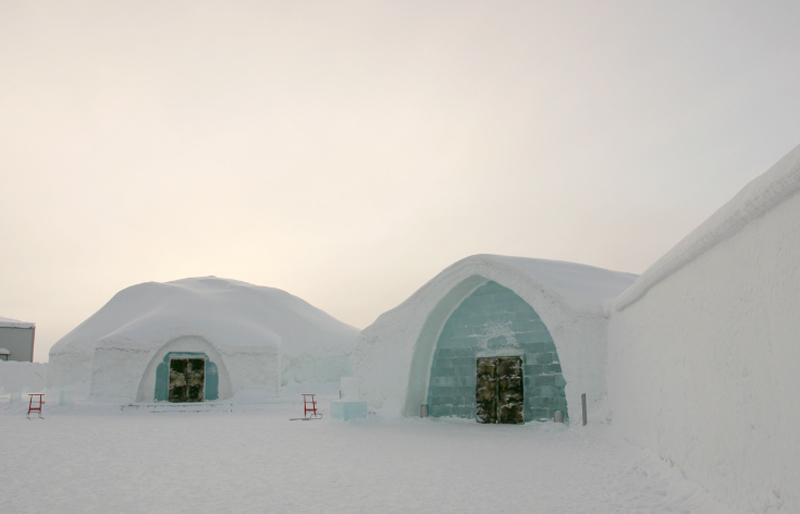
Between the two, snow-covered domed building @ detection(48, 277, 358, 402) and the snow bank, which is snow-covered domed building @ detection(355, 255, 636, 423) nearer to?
snow-covered domed building @ detection(48, 277, 358, 402)

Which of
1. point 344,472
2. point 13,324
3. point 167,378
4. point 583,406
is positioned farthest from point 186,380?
point 13,324

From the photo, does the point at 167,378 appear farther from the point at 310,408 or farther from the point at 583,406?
the point at 583,406

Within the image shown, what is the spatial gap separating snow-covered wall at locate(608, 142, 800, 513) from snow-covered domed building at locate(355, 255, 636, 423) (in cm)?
479

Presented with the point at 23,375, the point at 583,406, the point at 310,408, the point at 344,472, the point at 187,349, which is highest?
the point at 187,349

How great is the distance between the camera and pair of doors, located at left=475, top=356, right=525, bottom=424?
15.1m

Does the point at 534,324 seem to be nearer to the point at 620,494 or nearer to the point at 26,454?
the point at 620,494

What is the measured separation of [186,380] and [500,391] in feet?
50.2

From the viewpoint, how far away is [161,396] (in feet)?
80.2

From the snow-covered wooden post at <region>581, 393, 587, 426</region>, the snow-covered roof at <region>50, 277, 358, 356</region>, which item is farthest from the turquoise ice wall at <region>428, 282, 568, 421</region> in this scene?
the snow-covered roof at <region>50, 277, 358, 356</region>

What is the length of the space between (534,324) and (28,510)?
38.7 ft

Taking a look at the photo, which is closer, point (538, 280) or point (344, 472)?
point (344, 472)

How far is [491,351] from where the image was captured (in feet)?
51.8

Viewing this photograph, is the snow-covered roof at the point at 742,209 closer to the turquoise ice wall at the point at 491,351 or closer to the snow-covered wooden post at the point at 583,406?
the snow-covered wooden post at the point at 583,406

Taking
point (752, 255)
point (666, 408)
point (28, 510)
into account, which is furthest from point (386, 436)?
point (752, 255)
